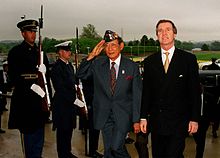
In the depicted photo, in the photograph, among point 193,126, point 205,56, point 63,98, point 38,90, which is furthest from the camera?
point 205,56

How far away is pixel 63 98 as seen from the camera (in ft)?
15.0

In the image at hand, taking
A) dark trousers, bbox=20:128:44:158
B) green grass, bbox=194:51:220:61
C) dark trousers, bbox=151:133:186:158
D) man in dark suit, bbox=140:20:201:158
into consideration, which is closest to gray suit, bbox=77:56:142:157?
man in dark suit, bbox=140:20:201:158

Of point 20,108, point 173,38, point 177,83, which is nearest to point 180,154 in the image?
point 177,83

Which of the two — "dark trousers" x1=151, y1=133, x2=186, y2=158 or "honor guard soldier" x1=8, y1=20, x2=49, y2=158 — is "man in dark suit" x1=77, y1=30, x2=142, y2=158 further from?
"honor guard soldier" x1=8, y1=20, x2=49, y2=158

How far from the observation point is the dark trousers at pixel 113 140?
3.60 m

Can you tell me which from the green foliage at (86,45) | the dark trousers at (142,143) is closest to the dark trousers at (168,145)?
the dark trousers at (142,143)

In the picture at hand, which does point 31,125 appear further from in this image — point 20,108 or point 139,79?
point 139,79

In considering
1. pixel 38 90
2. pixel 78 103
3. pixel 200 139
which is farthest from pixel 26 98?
pixel 200 139

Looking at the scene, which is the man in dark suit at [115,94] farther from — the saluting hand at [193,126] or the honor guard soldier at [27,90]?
the honor guard soldier at [27,90]

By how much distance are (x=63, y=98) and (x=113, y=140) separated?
123 centimetres

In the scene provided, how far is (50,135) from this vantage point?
6430 mm

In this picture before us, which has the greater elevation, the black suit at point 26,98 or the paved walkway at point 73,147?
Answer: the black suit at point 26,98

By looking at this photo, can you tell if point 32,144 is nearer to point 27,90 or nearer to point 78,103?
point 27,90

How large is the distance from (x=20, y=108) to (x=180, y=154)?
6.86 ft
